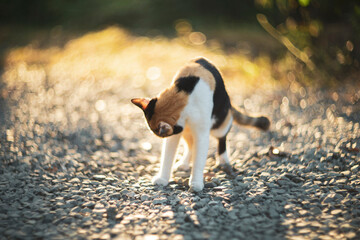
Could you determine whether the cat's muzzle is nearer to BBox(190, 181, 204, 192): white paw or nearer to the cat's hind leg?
BBox(190, 181, 204, 192): white paw

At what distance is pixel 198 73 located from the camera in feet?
8.98

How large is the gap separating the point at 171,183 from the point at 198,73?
1008 millimetres

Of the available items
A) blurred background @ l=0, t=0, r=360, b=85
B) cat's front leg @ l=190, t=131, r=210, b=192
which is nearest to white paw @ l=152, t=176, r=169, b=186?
cat's front leg @ l=190, t=131, r=210, b=192

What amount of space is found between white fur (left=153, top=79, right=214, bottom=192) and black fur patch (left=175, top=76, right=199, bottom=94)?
28mm

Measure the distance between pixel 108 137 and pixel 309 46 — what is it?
12.9 feet

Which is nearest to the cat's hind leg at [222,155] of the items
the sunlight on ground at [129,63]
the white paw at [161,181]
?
the white paw at [161,181]

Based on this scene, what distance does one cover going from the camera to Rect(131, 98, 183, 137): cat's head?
2.52 m

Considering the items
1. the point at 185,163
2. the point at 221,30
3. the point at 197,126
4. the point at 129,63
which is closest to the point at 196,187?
the point at 197,126

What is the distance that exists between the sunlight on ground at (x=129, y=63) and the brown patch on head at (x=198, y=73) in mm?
3469

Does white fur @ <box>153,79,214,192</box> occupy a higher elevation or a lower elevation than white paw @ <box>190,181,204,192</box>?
higher

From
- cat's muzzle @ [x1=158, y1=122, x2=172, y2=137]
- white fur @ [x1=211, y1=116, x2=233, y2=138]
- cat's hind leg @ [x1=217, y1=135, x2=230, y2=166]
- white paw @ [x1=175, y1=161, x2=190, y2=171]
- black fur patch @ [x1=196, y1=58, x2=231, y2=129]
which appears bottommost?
white paw @ [x1=175, y1=161, x2=190, y2=171]

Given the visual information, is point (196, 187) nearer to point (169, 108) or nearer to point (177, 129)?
point (177, 129)

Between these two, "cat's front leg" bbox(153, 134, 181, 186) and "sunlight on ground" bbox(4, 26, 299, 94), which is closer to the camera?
"cat's front leg" bbox(153, 134, 181, 186)

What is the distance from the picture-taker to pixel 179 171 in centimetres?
335
